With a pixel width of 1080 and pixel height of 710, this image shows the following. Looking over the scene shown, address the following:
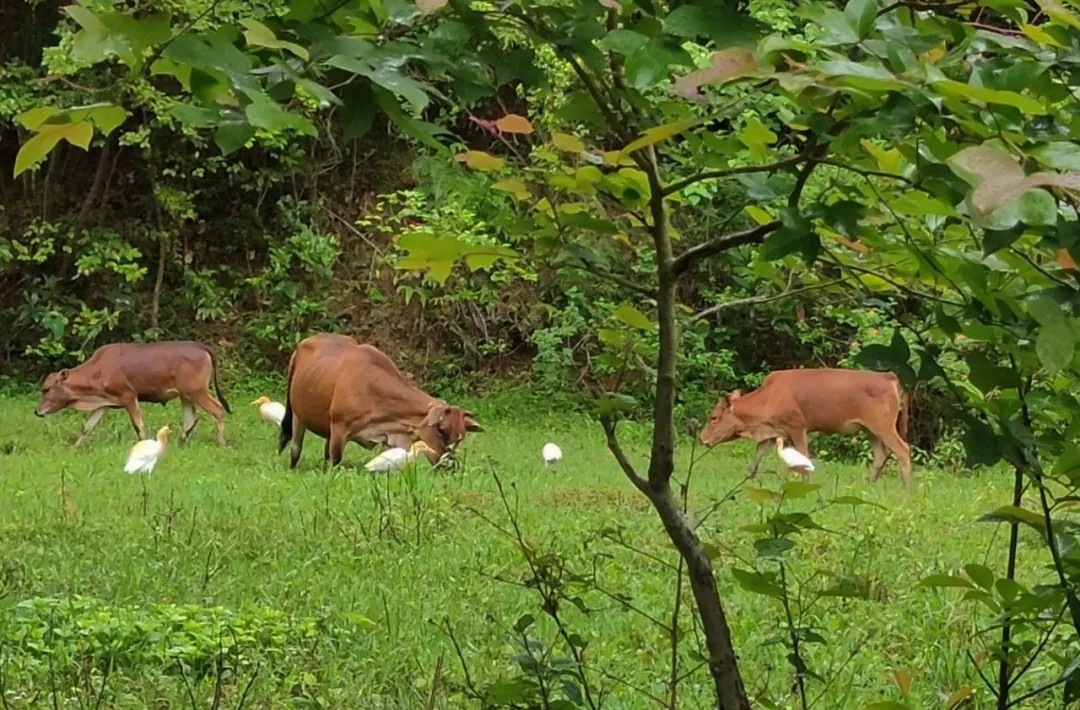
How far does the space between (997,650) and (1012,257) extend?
86 cm

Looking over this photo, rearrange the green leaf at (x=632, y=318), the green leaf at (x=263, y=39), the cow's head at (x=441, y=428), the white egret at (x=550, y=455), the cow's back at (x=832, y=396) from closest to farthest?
the green leaf at (x=263, y=39), the green leaf at (x=632, y=318), the cow's head at (x=441, y=428), the white egret at (x=550, y=455), the cow's back at (x=832, y=396)

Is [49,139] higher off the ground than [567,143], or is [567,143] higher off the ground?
[49,139]

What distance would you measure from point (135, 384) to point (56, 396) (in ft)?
2.19

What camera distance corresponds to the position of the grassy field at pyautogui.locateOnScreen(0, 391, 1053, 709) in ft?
11.6

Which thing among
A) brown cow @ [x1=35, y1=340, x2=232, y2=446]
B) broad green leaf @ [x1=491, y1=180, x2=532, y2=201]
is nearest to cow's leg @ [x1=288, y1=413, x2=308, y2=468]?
brown cow @ [x1=35, y1=340, x2=232, y2=446]

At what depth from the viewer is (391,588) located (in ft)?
15.8

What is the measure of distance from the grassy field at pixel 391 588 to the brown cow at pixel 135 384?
2115mm

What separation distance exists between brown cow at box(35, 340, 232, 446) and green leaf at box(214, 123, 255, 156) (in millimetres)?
9673

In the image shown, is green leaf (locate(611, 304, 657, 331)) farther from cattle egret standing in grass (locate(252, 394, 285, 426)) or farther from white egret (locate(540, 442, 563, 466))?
cattle egret standing in grass (locate(252, 394, 285, 426))

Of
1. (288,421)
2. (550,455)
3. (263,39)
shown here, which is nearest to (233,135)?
(263,39)

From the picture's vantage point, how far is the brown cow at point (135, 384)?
35.3ft

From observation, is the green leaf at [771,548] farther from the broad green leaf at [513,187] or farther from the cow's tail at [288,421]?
the cow's tail at [288,421]

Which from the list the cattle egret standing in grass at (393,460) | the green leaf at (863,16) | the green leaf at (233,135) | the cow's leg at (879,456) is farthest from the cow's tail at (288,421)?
the green leaf at (863,16)

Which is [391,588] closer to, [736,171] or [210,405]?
[736,171]
